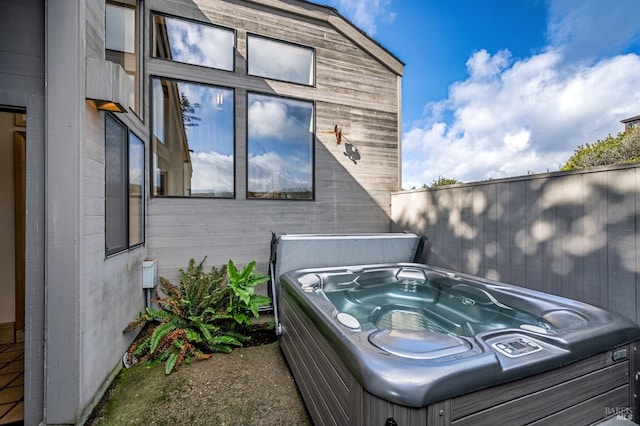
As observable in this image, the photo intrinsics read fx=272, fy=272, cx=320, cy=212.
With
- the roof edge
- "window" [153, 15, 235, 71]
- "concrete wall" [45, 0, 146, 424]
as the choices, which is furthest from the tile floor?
the roof edge

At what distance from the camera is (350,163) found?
431 centimetres

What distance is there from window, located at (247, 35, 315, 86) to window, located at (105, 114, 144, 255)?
1906 millimetres

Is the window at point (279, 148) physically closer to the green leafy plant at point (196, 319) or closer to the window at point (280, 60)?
the window at point (280, 60)

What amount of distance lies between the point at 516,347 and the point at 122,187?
3025 millimetres

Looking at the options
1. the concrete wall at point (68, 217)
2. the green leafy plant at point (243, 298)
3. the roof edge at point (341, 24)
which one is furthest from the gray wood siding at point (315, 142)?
the concrete wall at point (68, 217)

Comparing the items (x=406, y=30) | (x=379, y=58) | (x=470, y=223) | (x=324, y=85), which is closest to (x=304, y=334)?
(x=470, y=223)

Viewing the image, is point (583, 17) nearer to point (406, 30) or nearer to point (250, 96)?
point (406, 30)

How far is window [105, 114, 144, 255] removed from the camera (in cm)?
212

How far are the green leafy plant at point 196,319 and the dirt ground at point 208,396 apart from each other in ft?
0.44

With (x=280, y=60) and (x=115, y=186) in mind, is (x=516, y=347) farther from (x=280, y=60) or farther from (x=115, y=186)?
(x=280, y=60)

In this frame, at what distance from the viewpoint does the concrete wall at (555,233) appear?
6.21 feet

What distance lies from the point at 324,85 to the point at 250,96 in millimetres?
1150

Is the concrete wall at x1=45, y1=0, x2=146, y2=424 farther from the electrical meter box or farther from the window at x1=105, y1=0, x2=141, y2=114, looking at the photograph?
the electrical meter box

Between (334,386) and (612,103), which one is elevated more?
(612,103)
